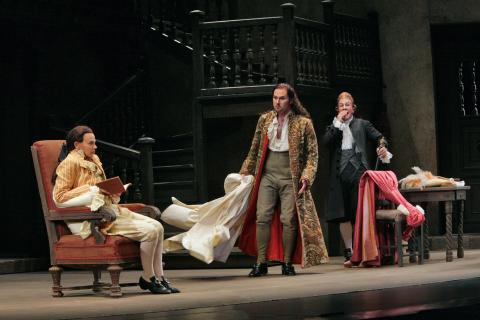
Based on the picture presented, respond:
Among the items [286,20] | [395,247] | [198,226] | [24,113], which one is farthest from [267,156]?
[24,113]

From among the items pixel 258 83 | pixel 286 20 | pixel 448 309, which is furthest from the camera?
pixel 258 83

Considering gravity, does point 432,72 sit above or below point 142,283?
above

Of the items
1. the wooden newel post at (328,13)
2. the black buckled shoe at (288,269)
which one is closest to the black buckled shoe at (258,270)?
the black buckled shoe at (288,269)

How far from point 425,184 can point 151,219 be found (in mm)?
3526

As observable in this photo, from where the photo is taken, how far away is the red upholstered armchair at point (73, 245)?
348 inches

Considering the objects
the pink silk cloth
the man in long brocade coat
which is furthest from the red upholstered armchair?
the pink silk cloth

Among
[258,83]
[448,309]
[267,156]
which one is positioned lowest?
[448,309]

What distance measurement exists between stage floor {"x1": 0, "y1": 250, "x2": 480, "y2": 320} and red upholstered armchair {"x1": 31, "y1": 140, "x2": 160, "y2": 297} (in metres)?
0.22

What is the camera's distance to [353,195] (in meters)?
11.6

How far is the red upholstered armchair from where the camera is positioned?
29.0 feet

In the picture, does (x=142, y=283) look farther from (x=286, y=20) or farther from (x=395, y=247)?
(x=286, y=20)

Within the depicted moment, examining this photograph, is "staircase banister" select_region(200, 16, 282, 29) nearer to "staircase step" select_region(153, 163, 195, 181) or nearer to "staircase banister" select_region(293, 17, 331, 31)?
"staircase banister" select_region(293, 17, 331, 31)

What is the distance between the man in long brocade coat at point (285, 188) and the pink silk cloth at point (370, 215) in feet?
2.82

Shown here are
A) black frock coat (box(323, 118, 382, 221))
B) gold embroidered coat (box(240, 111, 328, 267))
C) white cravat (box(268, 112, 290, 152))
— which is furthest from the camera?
black frock coat (box(323, 118, 382, 221))
